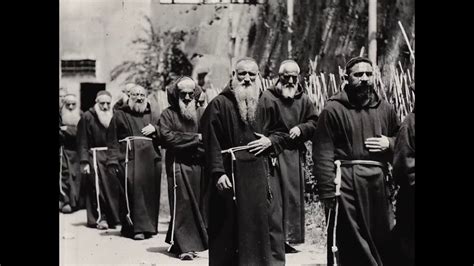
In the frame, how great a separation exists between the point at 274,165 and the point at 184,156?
2.97ft

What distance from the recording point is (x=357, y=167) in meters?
7.94

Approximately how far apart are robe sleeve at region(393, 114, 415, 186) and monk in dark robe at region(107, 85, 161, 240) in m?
2.37

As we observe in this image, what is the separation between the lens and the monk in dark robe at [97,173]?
9.17 metres

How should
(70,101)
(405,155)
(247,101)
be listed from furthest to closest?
(70,101) < (247,101) < (405,155)

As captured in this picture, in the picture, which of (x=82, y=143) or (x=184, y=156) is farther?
(x=82, y=143)

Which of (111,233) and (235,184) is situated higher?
(235,184)

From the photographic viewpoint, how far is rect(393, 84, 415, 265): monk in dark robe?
793 centimetres

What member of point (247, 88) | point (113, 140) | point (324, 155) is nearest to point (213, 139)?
point (247, 88)

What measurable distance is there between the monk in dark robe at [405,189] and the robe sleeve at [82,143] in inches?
124

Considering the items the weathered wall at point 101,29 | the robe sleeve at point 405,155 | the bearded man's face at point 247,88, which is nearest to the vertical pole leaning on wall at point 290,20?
the bearded man's face at point 247,88

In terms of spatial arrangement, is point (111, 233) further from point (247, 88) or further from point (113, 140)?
point (247, 88)

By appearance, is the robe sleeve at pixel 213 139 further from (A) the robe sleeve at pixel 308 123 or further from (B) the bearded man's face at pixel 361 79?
(B) the bearded man's face at pixel 361 79

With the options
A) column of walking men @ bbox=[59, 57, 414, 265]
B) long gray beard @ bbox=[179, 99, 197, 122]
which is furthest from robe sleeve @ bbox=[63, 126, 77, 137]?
long gray beard @ bbox=[179, 99, 197, 122]
